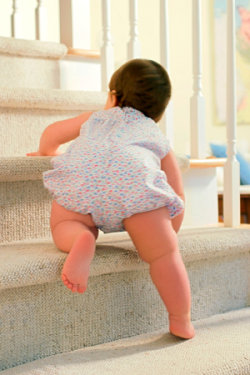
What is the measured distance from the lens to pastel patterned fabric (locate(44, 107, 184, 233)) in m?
1.16

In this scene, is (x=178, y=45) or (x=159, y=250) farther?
(x=178, y=45)

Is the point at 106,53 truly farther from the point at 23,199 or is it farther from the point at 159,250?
the point at 159,250

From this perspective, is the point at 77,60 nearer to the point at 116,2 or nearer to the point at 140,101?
the point at 140,101

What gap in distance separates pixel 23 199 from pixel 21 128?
0.35 meters

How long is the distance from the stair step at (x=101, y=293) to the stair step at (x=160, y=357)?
0.13 feet

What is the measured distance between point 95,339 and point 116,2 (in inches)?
180

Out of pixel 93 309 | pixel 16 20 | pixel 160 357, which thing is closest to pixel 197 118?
pixel 93 309

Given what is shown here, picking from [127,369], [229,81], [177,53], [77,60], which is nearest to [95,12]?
[177,53]

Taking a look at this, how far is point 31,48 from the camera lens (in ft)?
6.59

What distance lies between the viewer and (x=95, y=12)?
5.27 m

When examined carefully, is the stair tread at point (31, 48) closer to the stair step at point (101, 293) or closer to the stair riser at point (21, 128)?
the stair riser at point (21, 128)

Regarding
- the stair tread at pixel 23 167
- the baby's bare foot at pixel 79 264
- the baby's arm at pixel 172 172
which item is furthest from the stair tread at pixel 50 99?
the baby's bare foot at pixel 79 264

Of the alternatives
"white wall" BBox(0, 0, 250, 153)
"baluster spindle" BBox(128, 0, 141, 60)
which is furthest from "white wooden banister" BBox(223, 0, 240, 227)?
"white wall" BBox(0, 0, 250, 153)

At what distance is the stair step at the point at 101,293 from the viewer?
109 centimetres
